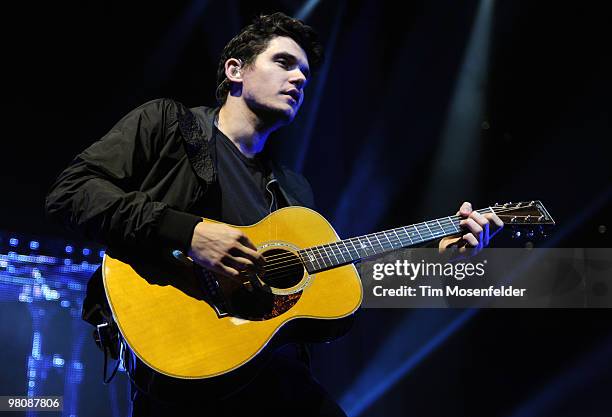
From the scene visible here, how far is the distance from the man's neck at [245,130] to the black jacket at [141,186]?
0.62ft

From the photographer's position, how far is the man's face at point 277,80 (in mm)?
2793

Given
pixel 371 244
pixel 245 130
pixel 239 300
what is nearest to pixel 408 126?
pixel 245 130

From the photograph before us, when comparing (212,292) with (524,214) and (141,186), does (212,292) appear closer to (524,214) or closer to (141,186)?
(141,186)

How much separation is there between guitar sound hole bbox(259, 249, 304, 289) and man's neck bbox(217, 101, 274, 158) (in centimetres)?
67

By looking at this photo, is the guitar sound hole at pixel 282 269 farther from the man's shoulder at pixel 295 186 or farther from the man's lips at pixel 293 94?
the man's lips at pixel 293 94

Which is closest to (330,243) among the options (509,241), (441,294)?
(441,294)

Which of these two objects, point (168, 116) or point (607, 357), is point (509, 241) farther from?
point (168, 116)

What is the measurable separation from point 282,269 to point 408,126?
3534 mm

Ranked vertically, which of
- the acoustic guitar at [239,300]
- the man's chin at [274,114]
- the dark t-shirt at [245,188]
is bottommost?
the acoustic guitar at [239,300]

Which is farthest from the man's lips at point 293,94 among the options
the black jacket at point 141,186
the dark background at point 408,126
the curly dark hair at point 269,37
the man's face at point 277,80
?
A: the dark background at point 408,126

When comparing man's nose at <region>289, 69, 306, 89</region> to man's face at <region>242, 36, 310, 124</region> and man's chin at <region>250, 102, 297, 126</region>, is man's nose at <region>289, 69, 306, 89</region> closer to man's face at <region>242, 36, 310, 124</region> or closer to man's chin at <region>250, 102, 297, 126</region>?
man's face at <region>242, 36, 310, 124</region>

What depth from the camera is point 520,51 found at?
5.58 meters

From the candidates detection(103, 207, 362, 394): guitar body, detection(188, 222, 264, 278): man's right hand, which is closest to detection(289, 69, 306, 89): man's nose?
detection(103, 207, 362, 394): guitar body

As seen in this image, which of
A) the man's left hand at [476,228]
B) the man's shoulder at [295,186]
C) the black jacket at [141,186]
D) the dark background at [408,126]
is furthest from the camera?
the dark background at [408,126]
